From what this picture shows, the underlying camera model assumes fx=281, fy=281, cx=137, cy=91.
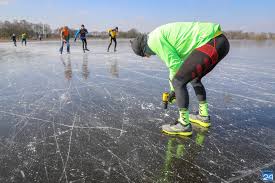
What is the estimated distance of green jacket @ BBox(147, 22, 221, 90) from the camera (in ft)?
9.23

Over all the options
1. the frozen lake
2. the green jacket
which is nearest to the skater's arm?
the green jacket

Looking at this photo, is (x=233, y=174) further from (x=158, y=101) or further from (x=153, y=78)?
(x=153, y=78)

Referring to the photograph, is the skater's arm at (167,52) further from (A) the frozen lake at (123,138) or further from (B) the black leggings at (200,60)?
(A) the frozen lake at (123,138)

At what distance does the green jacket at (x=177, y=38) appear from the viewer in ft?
9.23

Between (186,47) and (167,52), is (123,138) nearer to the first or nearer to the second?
(167,52)

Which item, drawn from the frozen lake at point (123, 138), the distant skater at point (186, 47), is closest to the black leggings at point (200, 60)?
the distant skater at point (186, 47)

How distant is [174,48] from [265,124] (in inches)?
61.7

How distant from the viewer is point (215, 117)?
3.71 m

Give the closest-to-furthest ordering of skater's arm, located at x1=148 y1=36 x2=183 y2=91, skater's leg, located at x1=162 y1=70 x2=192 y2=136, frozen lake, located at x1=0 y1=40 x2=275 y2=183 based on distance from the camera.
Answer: frozen lake, located at x1=0 y1=40 x2=275 y2=183 < skater's arm, located at x1=148 y1=36 x2=183 y2=91 < skater's leg, located at x1=162 y1=70 x2=192 y2=136

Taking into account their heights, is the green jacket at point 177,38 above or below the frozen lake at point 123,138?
above

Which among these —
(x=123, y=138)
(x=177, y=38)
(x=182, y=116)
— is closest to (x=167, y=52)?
(x=177, y=38)

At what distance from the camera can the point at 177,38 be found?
2836mm

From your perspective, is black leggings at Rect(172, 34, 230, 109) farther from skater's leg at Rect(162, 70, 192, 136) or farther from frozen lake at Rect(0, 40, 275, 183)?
frozen lake at Rect(0, 40, 275, 183)

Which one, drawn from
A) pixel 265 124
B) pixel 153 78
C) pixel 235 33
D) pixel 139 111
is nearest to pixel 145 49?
pixel 139 111
